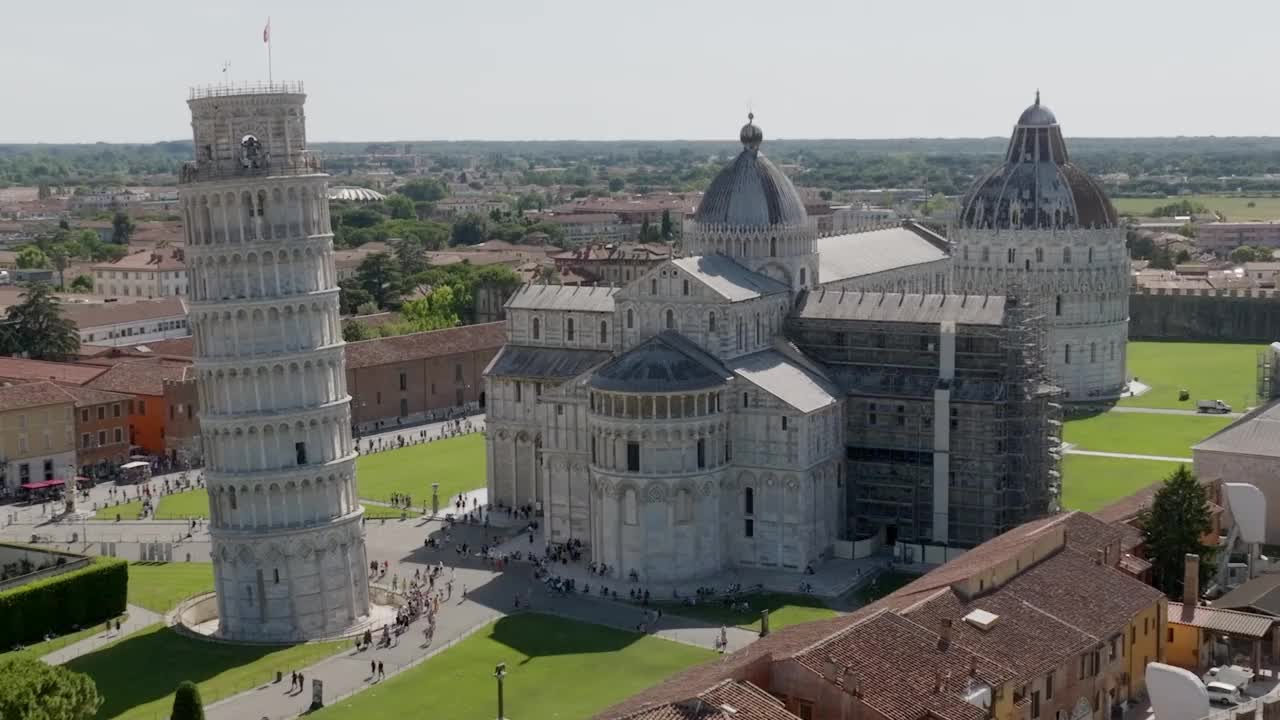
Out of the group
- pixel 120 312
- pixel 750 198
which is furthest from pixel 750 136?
pixel 120 312

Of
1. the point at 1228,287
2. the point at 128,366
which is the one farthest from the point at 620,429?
the point at 1228,287

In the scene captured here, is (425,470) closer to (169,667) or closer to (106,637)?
(106,637)

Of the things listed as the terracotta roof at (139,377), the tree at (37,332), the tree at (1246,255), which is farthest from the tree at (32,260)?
the tree at (1246,255)

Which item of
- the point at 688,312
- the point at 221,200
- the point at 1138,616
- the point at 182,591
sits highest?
the point at 221,200

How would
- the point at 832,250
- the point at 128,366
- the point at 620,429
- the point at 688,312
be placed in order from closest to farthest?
the point at 620,429 → the point at 688,312 → the point at 832,250 → the point at 128,366

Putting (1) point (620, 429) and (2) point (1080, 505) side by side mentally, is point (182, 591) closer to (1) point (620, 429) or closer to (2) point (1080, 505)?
(1) point (620, 429)

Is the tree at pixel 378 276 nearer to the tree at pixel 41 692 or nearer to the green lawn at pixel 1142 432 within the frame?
the green lawn at pixel 1142 432

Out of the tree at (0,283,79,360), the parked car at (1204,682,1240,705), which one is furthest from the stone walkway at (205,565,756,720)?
the tree at (0,283,79,360)

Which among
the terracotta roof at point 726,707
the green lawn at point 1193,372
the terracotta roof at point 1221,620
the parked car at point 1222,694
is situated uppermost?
the terracotta roof at point 726,707
